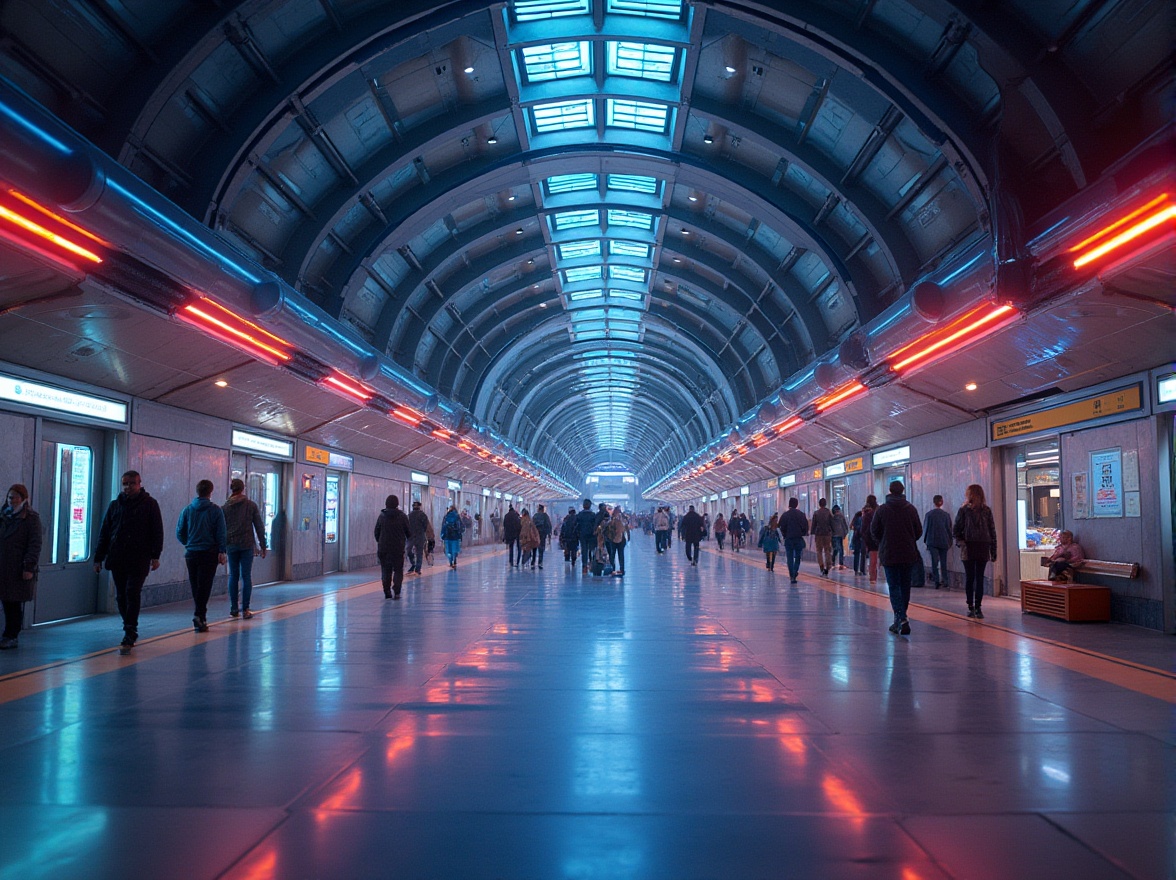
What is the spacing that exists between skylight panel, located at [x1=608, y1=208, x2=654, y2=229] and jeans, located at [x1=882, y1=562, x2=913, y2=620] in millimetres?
13456

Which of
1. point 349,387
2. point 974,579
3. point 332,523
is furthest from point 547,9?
point 332,523

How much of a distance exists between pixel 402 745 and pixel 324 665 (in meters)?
2.93

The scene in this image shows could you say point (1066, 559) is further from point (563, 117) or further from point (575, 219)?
point (575, 219)

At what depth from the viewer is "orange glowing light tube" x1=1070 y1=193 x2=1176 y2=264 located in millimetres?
6333

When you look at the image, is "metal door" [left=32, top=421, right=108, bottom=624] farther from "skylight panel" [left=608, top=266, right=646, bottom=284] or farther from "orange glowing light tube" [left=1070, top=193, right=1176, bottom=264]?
"skylight panel" [left=608, top=266, right=646, bottom=284]

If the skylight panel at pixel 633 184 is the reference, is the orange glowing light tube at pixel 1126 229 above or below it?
below

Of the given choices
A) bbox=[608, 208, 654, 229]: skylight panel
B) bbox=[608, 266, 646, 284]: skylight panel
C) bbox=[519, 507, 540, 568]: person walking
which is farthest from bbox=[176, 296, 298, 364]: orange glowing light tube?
bbox=[608, 266, 646, 284]: skylight panel

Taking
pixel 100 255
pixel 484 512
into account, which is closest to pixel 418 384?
pixel 100 255

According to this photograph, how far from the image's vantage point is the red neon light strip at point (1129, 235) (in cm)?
639

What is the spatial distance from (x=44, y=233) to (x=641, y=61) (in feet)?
32.0

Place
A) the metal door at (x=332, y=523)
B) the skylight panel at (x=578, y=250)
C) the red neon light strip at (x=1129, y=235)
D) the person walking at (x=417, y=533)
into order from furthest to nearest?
the skylight panel at (x=578, y=250), the metal door at (x=332, y=523), the person walking at (x=417, y=533), the red neon light strip at (x=1129, y=235)

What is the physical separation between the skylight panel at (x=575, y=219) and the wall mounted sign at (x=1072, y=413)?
443 inches

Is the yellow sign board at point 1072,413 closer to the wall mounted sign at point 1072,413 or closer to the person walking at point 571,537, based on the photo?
the wall mounted sign at point 1072,413

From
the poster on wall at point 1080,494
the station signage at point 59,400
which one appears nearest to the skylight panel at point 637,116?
the poster on wall at point 1080,494
